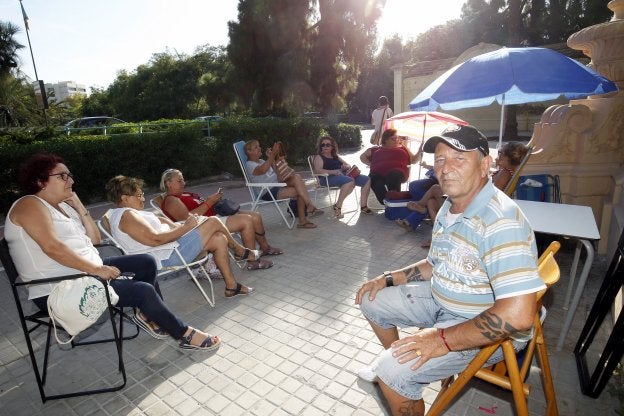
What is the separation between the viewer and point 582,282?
7.91ft

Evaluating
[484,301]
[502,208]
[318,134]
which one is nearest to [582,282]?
[484,301]

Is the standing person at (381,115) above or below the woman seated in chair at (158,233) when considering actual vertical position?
above

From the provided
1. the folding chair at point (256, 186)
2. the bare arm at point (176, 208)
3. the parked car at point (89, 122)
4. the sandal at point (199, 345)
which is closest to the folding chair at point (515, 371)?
the sandal at point (199, 345)

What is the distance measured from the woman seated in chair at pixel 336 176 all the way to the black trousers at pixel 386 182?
0.20 m

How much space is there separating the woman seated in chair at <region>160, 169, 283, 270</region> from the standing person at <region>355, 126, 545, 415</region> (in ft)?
8.76

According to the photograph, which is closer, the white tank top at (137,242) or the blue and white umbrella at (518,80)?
the white tank top at (137,242)

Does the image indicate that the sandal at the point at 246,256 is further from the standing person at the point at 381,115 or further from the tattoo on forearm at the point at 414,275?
the standing person at the point at 381,115

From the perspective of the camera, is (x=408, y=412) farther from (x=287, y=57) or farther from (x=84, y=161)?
(x=287, y=57)

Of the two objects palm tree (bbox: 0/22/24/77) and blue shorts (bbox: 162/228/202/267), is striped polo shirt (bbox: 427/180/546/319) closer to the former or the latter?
blue shorts (bbox: 162/228/202/267)

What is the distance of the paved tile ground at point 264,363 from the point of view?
7.30ft

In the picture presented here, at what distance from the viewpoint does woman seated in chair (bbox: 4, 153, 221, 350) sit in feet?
7.51

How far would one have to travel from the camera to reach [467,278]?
1.61 m

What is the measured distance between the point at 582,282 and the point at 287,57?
13.3 m

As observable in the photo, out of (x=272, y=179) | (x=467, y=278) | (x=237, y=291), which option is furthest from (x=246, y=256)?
(x=467, y=278)
